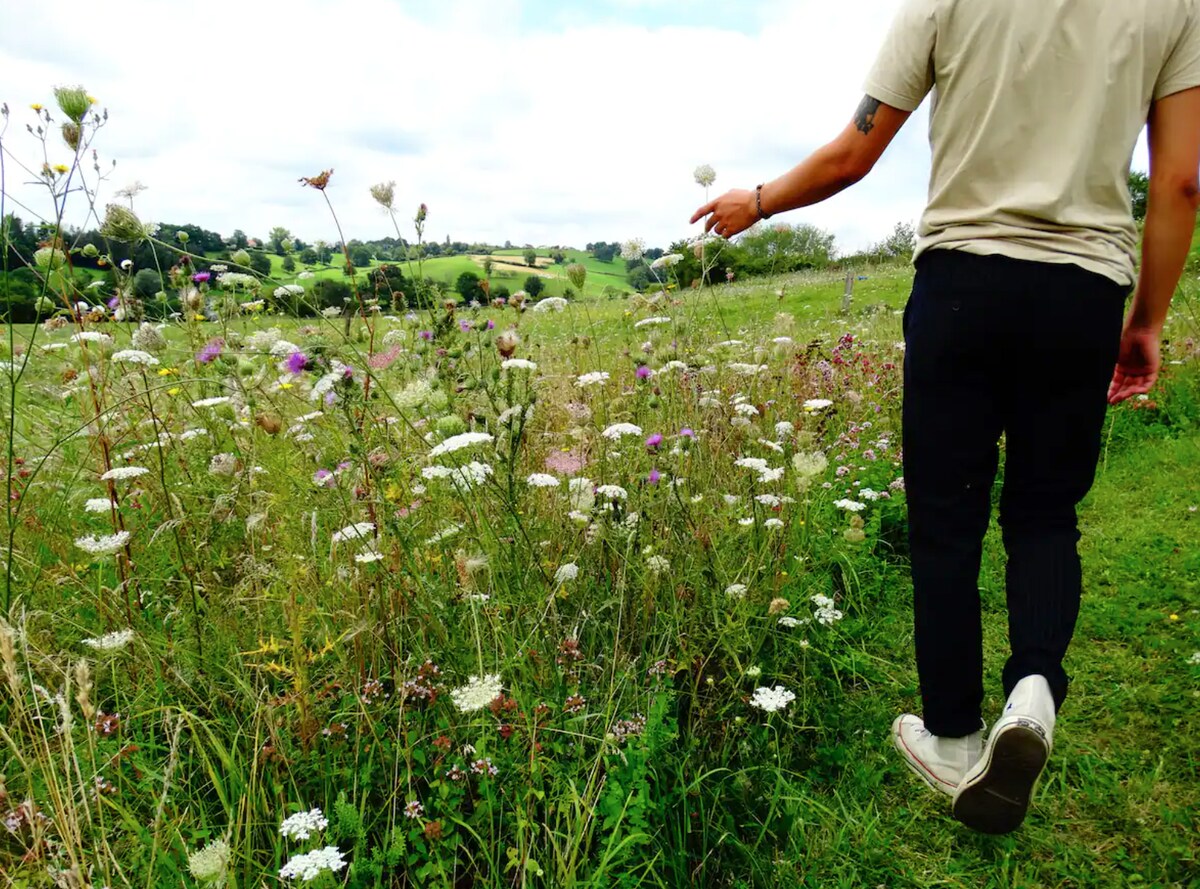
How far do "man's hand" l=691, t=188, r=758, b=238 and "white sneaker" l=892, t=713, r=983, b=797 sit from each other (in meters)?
1.58

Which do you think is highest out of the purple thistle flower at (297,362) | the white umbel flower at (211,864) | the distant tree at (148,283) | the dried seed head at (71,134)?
the dried seed head at (71,134)

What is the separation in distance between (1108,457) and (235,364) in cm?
490

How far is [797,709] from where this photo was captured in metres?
2.23

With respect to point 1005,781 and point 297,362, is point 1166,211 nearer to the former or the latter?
point 1005,781

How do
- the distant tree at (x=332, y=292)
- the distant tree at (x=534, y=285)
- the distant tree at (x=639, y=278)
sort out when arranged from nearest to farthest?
the distant tree at (x=332, y=292)
the distant tree at (x=639, y=278)
the distant tree at (x=534, y=285)

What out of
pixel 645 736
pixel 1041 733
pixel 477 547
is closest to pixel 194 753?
pixel 477 547

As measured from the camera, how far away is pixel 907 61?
5.53ft

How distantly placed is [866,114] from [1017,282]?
1.90 feet

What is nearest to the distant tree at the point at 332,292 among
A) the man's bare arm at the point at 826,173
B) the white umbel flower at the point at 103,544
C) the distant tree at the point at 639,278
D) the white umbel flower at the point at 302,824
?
the distant tree at the point at 639,278

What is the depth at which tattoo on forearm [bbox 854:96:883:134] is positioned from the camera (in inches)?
69.1

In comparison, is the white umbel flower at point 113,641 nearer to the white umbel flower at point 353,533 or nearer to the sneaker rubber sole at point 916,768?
the white umbel flower at point 353,533

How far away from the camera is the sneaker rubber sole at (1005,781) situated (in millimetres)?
1612

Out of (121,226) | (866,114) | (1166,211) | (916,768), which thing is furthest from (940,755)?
(121,226)

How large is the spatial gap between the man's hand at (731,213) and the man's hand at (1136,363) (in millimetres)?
1060
